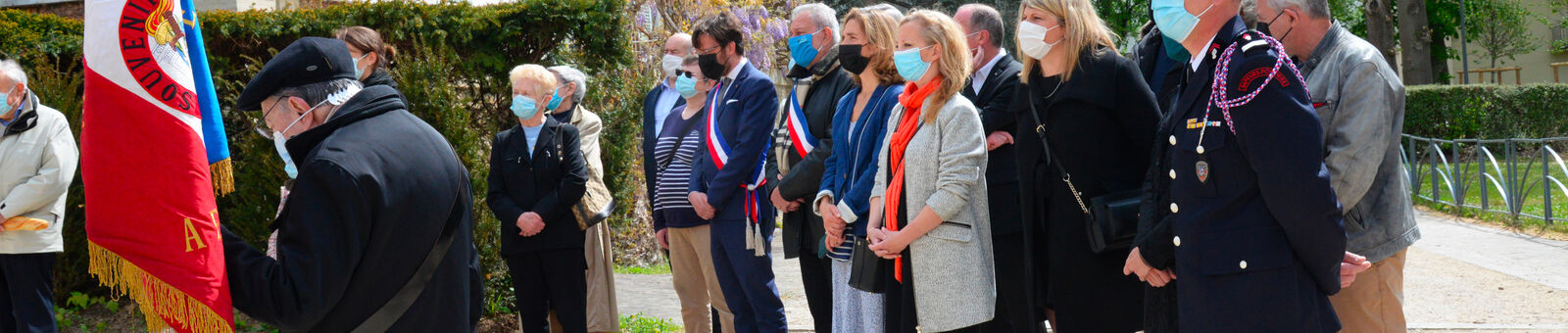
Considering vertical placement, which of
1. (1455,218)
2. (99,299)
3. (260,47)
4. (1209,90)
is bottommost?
(1455,218)

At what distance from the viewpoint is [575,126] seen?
6.45m

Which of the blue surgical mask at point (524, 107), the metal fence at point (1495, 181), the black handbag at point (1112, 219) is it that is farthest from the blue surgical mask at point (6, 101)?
the metal fence at point (1495, 181)

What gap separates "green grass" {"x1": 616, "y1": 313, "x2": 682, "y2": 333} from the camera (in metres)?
7.44

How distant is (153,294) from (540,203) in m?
3.29

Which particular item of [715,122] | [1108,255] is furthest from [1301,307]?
[715,122]

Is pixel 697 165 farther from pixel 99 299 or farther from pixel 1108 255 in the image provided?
pixel 99 299

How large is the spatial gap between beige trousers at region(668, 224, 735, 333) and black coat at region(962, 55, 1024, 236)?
6.10ft

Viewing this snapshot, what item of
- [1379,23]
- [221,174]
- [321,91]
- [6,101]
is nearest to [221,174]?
[221,174]

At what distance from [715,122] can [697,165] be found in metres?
0.25

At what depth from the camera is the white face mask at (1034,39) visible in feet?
14.5

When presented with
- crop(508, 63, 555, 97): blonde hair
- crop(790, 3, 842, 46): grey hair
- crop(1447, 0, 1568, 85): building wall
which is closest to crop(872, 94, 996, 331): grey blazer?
crop(790, 3, 842, 46): grey hair

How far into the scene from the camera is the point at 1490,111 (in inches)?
832

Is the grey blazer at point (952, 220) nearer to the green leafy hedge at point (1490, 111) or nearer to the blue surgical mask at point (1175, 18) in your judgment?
the blue surgical mask at point (1175, 18)

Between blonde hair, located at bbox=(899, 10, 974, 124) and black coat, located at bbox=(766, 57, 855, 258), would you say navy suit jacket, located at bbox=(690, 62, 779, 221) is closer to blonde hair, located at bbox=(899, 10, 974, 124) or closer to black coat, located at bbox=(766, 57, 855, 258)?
black coat, located at bbox=(766, 57, 855, 258)
